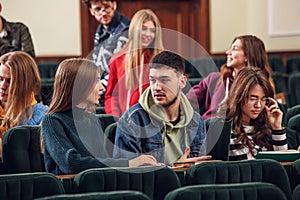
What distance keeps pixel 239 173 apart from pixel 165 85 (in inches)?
31.3

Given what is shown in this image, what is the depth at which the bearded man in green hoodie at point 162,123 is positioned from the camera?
4.49 meters

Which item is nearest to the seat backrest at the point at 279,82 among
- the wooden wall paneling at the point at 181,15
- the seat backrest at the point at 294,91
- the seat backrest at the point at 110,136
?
the seat backrest at the point at 294,91

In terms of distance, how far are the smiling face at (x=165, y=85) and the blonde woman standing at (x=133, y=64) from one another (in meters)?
1.09

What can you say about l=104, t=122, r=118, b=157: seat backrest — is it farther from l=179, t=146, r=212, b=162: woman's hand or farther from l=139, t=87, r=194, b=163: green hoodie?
l=179, t=146, r=212, b=162: woman's hand

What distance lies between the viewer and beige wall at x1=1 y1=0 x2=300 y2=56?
33.3 ft

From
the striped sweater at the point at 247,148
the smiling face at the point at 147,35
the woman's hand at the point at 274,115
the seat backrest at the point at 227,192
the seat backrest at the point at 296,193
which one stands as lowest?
the seat backrest at the point at 296,193

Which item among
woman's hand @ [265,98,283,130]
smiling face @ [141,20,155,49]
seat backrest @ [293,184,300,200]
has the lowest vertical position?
seat backrest @ [293,184,300,200]

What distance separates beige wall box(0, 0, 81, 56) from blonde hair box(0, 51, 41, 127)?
5.13 m

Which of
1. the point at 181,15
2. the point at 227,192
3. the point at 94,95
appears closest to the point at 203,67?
the point at 181,15

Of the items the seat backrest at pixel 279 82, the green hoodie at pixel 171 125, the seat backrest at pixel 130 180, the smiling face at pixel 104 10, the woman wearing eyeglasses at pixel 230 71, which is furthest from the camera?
the seat backrest at pixel 279 82

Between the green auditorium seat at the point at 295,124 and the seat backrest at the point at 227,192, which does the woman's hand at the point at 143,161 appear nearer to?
the seat backrest at the point at 227,192

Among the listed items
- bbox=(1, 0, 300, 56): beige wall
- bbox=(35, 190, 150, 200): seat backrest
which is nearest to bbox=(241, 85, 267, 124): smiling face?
bbox=(35, 190, 150, 200): seat backrest

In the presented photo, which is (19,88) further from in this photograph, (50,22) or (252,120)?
(50,22)

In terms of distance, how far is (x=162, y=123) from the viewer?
14.9 feet
